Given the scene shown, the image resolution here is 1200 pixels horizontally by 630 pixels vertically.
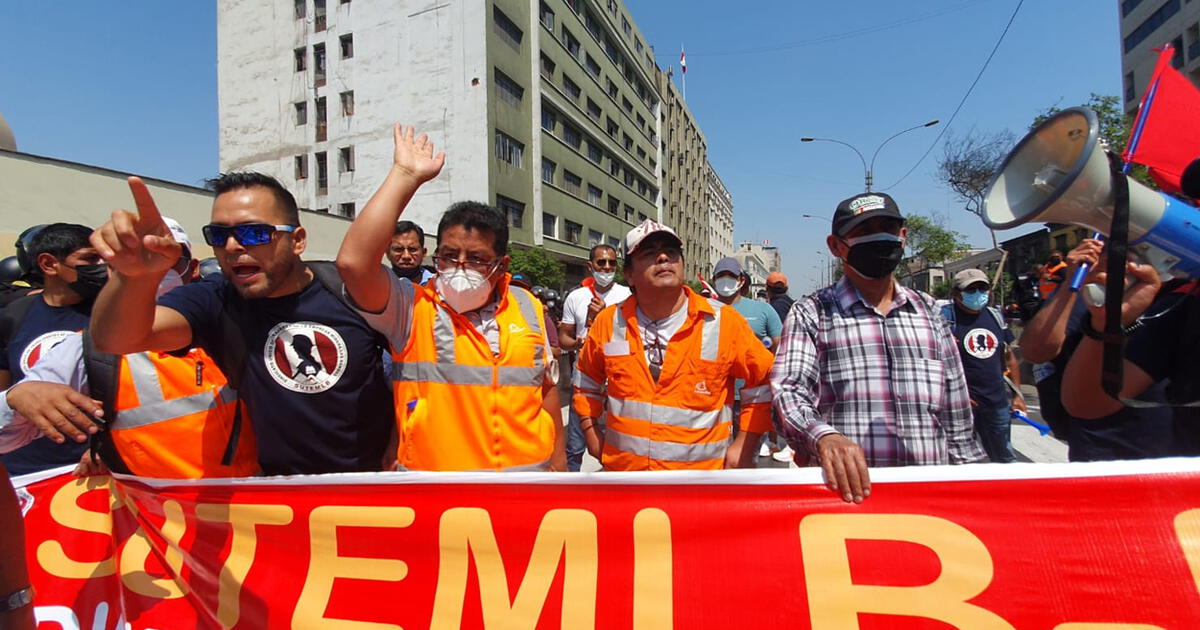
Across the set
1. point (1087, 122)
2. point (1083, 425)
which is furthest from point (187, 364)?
point (1083, 425)

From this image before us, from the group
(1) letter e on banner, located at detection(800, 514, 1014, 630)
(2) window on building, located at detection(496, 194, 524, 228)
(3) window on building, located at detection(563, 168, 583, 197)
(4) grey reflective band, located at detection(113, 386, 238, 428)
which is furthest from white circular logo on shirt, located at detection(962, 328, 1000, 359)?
(3) window on building, located at detection(563, 168, 583, 197)

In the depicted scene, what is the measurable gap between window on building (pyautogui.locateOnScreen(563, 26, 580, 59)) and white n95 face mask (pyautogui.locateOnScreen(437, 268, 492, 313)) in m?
33.7

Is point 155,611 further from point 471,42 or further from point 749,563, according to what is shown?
point 471,42

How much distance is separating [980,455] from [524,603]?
1.57 metres

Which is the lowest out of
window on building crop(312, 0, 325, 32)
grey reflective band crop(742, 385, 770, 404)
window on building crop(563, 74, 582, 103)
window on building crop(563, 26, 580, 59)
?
grey reflective band crop(742, 385, 770, 404)

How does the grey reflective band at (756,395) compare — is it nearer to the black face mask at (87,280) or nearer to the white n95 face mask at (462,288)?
the white n95 face mask at (462,288)

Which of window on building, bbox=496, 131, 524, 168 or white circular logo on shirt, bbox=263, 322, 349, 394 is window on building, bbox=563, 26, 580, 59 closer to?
window on building, bbox=496, 131, 524, 168

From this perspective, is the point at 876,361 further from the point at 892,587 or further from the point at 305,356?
the point at 305,356

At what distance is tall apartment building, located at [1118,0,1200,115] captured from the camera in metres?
29.4

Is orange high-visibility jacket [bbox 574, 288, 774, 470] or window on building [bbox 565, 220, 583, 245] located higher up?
window on building [bbox 565, 220, 583, 245]

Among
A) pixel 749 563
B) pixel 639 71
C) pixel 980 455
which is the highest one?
pixel 639 71

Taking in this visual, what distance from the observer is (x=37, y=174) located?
12.1 meters

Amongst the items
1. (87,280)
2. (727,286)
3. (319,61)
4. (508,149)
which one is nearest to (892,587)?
(87,280)

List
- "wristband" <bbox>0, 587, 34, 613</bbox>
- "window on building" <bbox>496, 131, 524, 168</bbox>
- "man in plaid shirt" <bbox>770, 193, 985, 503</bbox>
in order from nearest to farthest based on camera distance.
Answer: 1. "wristband" <bbox>0, 587, 34, 613</bbox>
2. "man in plaid shirt" <bbox>770, 193, 985, 503</bbox>
3. "window on building" <bbox>496, 131, 524, 168</bbox>
